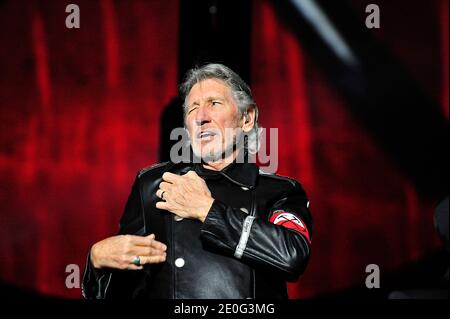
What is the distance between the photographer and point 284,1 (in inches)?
131

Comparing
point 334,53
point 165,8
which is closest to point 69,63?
point 165,8

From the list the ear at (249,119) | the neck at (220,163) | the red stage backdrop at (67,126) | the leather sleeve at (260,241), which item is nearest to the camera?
the leather sleeve at (260,241)

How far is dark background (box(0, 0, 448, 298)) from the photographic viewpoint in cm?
304

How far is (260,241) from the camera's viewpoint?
4.54 feet

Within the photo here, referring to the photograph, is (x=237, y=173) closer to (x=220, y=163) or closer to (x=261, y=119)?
(x=220, y=163)

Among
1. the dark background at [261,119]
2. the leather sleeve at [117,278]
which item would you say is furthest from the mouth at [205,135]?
the dark background at [261,119]

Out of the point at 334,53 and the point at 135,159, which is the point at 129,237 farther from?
the point at 334,53

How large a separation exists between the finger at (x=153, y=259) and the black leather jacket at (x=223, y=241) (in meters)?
0.05

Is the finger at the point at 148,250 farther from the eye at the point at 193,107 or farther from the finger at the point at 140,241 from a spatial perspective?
the eye at the point at 193,107

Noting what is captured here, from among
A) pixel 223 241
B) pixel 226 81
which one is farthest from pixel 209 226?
pixel 226 81

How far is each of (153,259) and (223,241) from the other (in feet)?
0.65

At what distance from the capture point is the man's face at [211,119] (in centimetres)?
166
